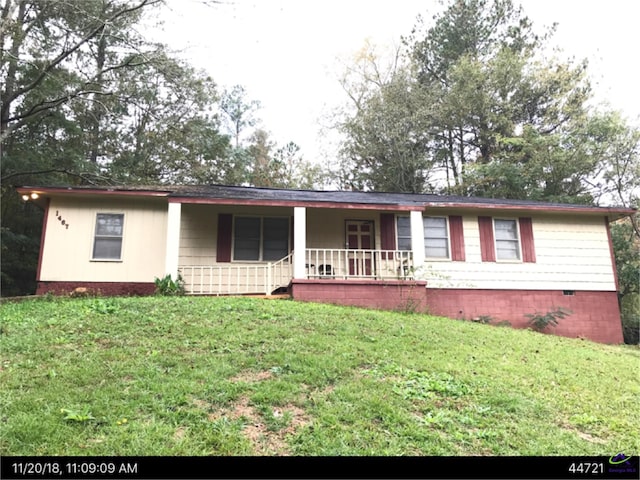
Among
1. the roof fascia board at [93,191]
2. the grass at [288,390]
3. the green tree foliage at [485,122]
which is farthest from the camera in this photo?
the green tree foliage at [485,122]

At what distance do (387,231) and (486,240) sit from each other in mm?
2534

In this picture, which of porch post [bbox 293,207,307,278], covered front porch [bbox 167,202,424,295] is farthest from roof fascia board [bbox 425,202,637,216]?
porch post [bbox 293,207,307,278]

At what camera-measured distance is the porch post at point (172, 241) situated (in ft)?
33.0

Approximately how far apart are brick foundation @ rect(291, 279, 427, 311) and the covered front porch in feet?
0.59

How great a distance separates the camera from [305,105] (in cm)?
2708

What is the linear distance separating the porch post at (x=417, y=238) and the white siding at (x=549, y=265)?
2.14 feet

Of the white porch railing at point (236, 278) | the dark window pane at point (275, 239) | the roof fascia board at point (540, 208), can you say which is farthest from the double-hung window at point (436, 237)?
the white porch railing at point (236, 278)

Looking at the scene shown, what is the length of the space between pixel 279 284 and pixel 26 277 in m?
10.9

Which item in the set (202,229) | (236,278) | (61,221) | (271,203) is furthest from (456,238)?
(61,221)

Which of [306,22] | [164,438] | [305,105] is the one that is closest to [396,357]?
[164,438]

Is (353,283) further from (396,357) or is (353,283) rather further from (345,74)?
(345,74)

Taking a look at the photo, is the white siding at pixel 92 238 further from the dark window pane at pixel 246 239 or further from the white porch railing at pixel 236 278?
the dark window pane at pixel 246 239

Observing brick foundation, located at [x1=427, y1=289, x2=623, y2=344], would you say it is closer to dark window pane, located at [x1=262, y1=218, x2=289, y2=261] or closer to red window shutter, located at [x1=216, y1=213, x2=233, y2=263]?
dark window pane, located at [x1=262, y1=218, x2=289, y2=261]

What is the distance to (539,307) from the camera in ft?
37.1
